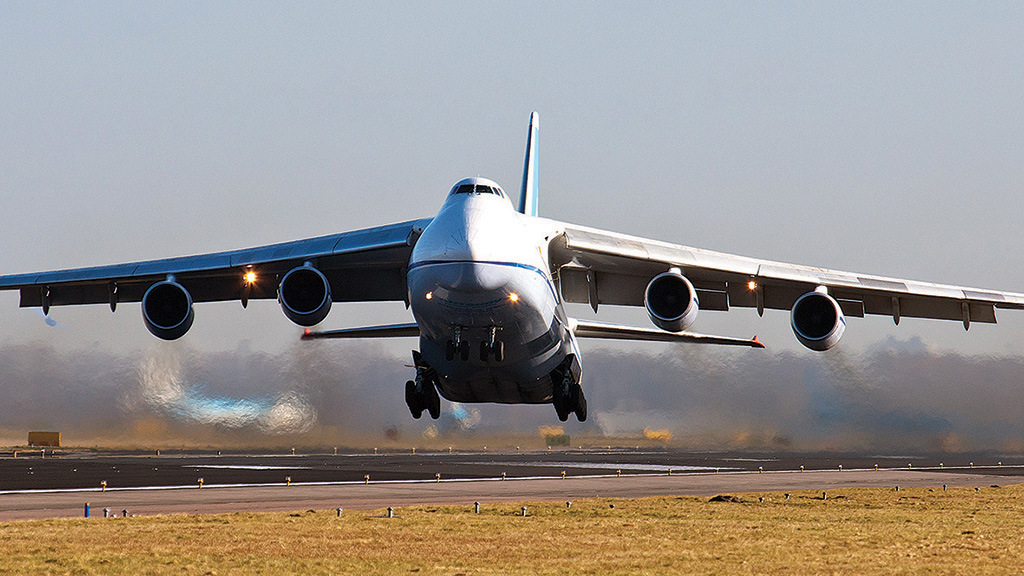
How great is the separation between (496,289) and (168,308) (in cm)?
713

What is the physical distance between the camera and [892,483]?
28047mm

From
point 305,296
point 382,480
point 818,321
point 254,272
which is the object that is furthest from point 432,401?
point 382,480

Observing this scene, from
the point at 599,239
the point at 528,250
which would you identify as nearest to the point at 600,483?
the point at 599,239

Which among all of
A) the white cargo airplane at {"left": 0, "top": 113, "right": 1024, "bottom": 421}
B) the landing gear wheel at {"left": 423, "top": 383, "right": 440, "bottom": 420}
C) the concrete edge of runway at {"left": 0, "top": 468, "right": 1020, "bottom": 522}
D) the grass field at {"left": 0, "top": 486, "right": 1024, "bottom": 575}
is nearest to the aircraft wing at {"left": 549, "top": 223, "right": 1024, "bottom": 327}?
the white cargo airplane at {"left": 0, "top": 113, "right": 1024, "bottom": 421}

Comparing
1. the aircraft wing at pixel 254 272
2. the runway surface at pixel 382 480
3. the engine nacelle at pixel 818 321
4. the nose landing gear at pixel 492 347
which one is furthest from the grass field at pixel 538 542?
the aircraft wing at pixel 254 272

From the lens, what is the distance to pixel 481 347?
1652 cm

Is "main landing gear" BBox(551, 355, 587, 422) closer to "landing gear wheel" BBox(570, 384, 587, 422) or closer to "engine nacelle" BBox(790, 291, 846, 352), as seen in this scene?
"landing gear wheel" BBox(570, 384, 587, 422)

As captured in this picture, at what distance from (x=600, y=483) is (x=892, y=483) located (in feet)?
25.7

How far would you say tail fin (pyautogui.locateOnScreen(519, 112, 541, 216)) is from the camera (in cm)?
2420

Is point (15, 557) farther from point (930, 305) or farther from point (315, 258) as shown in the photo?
point (930, 305)

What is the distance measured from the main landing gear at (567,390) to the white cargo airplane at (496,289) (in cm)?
2

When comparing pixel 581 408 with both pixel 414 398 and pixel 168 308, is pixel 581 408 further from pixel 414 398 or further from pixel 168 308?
pixel 168 308

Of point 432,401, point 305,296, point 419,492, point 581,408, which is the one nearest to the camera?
point 305,296

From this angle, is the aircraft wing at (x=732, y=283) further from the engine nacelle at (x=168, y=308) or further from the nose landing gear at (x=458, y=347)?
the engine nacelle at (x=168, y=308)
